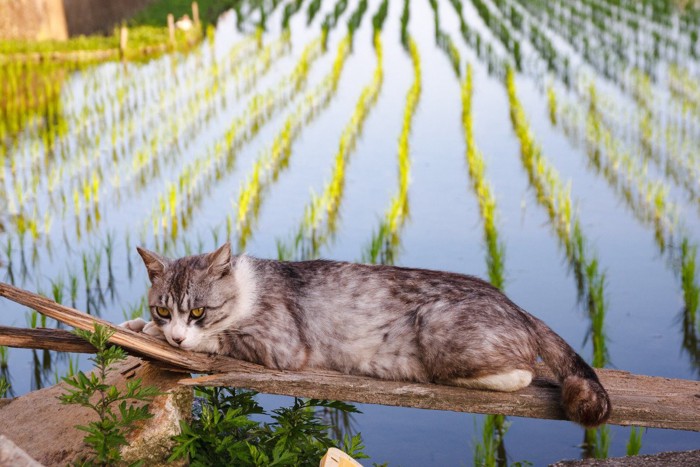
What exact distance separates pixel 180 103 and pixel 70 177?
10.8ft

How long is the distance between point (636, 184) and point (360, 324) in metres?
5.85

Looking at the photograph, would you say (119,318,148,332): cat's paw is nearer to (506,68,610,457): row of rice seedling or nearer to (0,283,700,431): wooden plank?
(0,283,700,431): wooden plank

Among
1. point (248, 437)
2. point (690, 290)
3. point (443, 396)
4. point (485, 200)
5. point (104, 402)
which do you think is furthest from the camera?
point (485, 200)

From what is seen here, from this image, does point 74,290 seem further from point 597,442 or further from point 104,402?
point 597,442

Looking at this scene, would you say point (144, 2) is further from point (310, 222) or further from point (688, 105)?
point (310, 222)

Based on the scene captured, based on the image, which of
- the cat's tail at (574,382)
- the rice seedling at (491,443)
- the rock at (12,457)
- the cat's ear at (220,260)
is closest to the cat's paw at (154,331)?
the cat's ear at (220,260)

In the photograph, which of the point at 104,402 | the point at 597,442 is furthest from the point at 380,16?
the point at 104,402

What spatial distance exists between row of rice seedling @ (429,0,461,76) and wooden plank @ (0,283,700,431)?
10261 millimetres

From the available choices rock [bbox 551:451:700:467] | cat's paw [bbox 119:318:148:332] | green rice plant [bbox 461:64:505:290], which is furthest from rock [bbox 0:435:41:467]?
green rice plant [bbox 461:64:505:290]

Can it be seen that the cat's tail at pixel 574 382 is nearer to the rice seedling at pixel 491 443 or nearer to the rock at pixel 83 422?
the rice seedling at pixel 491 443

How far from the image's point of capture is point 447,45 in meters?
16.2

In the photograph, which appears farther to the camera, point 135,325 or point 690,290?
point 690,290

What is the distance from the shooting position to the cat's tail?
364 centimetres

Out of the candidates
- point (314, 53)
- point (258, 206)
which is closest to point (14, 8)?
point (314, 53)
